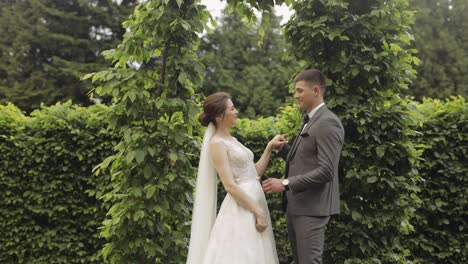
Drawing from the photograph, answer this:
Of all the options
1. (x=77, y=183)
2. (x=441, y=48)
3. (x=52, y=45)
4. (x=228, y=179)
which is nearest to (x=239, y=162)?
(x=228, y=179)

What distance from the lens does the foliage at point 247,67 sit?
1941cm

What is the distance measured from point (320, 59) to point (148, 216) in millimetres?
2045

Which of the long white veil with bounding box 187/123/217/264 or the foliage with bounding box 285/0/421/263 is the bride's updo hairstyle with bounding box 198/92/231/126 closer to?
the long white veil with bounding box 187/123/217/264

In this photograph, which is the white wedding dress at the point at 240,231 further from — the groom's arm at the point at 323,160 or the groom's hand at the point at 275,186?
the groom's arm at the point at 323,160

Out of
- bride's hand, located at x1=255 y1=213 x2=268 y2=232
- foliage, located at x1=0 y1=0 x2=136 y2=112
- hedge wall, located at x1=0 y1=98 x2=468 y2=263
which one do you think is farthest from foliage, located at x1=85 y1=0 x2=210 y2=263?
foliage, located at x1=0 y1=0 x2=136 y2=112

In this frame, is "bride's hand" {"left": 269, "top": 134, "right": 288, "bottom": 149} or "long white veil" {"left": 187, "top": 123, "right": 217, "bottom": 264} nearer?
"long white veil" {"left": 187, "top": 123, "right": 217, "bottom": 264}

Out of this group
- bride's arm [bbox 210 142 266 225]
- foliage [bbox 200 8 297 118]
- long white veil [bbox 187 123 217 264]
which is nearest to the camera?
bride's arm [bbox 210 142 266 225]

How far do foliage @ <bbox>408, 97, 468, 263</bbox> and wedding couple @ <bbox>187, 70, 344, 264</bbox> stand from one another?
97.7 inches

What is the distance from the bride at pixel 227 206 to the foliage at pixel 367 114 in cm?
80

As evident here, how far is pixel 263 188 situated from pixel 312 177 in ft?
1.28

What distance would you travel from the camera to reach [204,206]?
3.95m

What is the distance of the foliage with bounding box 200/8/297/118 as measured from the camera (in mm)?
19406

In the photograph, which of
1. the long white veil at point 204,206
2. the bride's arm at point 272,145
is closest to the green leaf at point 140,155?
the long white veil at point 204,206

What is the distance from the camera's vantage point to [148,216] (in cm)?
411
